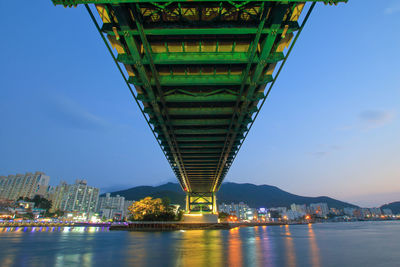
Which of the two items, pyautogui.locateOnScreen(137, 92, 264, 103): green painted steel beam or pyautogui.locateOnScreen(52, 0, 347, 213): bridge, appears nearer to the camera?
pyautogui.locateOnScreen(52, 0, 347, 213): bridge

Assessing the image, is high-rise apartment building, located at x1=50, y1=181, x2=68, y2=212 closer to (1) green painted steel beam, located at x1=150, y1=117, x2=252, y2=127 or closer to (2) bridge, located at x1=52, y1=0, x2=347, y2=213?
(1) green painted steel beam, located at x1=150, y1=117, x2=252, y2=127

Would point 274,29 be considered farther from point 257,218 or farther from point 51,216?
point 257,218

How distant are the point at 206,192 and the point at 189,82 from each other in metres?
55.2

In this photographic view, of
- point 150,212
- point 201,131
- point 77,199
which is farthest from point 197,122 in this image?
point 77,199

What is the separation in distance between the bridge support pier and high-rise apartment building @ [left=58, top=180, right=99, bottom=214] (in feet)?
500

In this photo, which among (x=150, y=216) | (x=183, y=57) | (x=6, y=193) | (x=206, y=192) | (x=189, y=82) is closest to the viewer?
(x=183, y=57)

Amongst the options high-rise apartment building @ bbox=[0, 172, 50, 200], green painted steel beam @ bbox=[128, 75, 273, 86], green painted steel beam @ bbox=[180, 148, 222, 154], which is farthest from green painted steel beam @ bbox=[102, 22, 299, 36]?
high-rise apartment building @ bbox=[0, 172, 50, 200]

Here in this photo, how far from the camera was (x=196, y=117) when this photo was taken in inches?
760

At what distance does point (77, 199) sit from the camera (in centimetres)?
17950

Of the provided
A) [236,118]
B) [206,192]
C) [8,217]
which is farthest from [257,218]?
[236,118]

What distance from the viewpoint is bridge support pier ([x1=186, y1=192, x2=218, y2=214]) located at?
63.5 meters

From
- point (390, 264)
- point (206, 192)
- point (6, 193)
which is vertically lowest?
point (390, 264)

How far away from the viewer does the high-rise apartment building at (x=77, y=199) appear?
17738cm

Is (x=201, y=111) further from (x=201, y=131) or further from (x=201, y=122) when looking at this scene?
(x=201, y=131)
